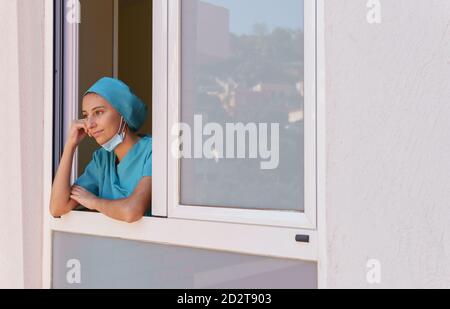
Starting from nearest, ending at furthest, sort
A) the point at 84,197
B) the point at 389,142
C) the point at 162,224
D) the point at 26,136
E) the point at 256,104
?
the point at 389,142, the point at 256,104, the point at 162,224, the point at 84,197, the point at 26,136

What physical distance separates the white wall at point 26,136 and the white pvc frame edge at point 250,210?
0.92m

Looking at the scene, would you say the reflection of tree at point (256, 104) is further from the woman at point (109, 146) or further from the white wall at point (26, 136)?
the white wall at point (26, 136)

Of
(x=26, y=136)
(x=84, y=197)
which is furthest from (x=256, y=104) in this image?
(x=26, y=136)

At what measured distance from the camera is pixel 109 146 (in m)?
2.59

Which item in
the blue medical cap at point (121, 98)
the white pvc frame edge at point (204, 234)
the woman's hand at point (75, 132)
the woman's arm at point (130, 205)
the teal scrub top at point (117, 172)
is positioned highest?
the blue medical cap at point (121, 98)

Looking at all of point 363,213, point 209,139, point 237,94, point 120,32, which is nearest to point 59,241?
point 209,139

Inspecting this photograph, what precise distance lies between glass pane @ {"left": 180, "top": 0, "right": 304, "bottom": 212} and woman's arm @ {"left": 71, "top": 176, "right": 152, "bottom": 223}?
191mm

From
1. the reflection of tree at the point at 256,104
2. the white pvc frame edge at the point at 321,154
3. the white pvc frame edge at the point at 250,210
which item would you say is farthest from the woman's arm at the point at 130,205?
the white pvc frame edge at the point at 321,154

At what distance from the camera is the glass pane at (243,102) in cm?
192

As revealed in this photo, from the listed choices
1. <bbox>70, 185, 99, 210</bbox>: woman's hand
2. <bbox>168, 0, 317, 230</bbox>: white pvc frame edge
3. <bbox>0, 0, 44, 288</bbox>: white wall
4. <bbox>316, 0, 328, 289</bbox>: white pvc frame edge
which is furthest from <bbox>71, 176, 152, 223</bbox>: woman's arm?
<bbox>316, 0, 328, 289</bbox>: white pvc frame edge

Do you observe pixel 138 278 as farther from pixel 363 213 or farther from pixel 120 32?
pixel 120 32

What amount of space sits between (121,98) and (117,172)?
356 mm

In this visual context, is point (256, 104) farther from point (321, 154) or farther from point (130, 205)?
point (130, 205)

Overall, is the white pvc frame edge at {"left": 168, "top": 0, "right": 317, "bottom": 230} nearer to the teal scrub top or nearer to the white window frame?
the white window frame
